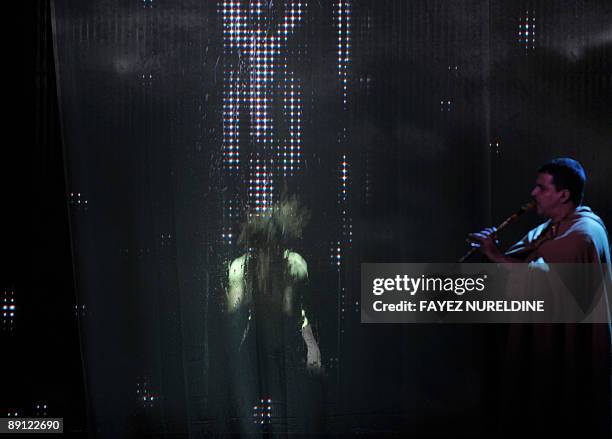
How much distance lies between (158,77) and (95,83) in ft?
0.91

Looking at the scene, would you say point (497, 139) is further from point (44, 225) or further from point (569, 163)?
point (44, 225)

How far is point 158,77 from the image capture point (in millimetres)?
2533

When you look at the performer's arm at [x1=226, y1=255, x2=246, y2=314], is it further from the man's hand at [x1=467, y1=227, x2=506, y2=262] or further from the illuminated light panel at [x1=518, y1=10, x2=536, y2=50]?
the illuminated light panel at [x1=518, y1=10, x2=536, y2=50]

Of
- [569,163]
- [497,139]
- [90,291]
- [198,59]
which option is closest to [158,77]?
[198,59]

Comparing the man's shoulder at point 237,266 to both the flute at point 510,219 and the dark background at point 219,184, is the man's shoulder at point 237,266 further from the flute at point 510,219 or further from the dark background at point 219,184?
the flute at point 510,219

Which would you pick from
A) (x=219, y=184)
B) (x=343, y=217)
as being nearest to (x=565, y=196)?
(x=343, y=217)

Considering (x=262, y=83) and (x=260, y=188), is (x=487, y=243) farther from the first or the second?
(x=262, y=83)

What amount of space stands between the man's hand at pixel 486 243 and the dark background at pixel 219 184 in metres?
0.05

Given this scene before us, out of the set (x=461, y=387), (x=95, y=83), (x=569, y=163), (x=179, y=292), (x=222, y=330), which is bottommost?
(x=461, y=387)

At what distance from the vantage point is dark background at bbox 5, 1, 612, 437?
2.53 m

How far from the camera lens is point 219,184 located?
100 inches

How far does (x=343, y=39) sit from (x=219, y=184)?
822 millimetres

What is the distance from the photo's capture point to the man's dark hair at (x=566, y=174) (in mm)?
2547

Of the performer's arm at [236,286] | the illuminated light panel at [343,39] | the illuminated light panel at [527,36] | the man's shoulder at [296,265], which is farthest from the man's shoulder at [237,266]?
the illuminated light panel at [527,36]
